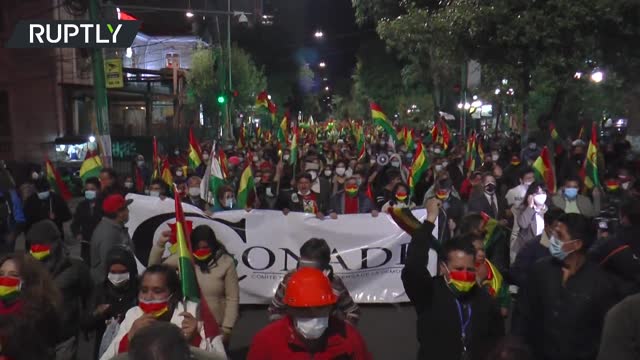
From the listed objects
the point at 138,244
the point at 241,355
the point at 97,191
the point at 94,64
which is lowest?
the point at 241,355

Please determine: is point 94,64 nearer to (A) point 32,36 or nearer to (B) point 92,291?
(A) point 32,36

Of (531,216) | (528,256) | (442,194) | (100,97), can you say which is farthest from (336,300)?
(100,97)

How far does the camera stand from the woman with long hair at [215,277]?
5.31 metres

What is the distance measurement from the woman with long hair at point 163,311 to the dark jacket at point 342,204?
249 inches

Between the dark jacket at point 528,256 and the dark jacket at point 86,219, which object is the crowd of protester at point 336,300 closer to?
the dark jacket at point 528,256

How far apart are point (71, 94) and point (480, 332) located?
94.8 feet

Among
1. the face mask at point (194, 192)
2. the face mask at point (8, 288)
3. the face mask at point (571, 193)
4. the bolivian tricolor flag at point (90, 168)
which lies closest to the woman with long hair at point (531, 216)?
the face mask at point (571, 193)

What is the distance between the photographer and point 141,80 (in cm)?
3662

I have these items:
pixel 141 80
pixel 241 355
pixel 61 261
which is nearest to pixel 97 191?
pixel 241 355

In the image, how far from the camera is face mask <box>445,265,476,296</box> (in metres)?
4.05

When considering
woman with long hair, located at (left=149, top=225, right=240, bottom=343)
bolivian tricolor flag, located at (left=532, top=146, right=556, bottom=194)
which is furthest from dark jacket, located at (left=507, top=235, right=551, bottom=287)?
bolivian tricolor flag, located at (left=532, top=146, right=556, bottom=194)

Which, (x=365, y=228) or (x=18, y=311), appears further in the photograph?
(x=365, y=228)

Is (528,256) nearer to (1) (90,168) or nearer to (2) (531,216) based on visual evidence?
(2) (531,216)

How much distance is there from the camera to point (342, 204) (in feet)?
34.0
